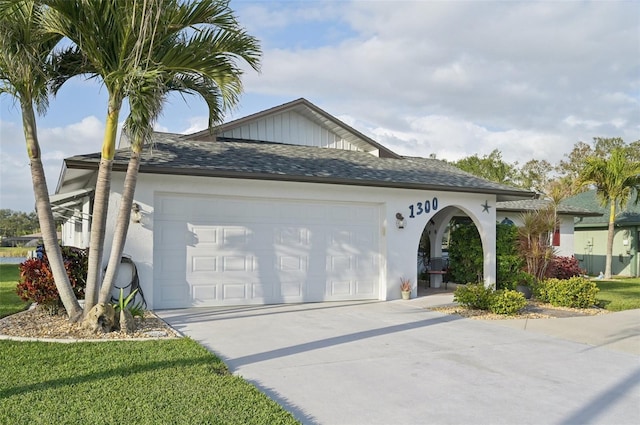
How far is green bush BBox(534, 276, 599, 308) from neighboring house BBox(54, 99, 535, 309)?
1.97 meters

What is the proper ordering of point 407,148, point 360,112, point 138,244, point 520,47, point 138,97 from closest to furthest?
point 138,97 → point 138,244 → point 520,47 → point 360,112 → point 407,148

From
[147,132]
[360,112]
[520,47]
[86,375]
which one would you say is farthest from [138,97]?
[360,112]

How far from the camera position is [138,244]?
411 inches

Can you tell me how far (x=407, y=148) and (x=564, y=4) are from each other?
3171 cm

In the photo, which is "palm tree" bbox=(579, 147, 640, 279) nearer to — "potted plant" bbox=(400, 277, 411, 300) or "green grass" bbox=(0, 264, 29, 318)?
"potted plant" bbox=(400, 277, 411, 300)

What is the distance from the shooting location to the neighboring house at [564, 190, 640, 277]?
24.6 m

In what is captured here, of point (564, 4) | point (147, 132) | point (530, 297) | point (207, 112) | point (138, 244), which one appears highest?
point (564, 4)

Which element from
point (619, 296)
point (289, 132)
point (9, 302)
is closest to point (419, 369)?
point (9, 302)

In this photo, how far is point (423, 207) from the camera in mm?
13406

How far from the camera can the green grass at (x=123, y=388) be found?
446 cm

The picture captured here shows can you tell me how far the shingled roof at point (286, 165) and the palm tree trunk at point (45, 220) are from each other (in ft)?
4.33

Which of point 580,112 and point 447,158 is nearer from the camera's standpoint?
point 580,112

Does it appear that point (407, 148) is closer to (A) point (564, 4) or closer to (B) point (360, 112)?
(B) point (360, 112)

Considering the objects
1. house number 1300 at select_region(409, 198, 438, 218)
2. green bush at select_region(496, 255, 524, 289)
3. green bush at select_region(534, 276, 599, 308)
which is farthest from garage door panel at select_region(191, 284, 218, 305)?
green bush at select_region(534, 276, 599, 308)
